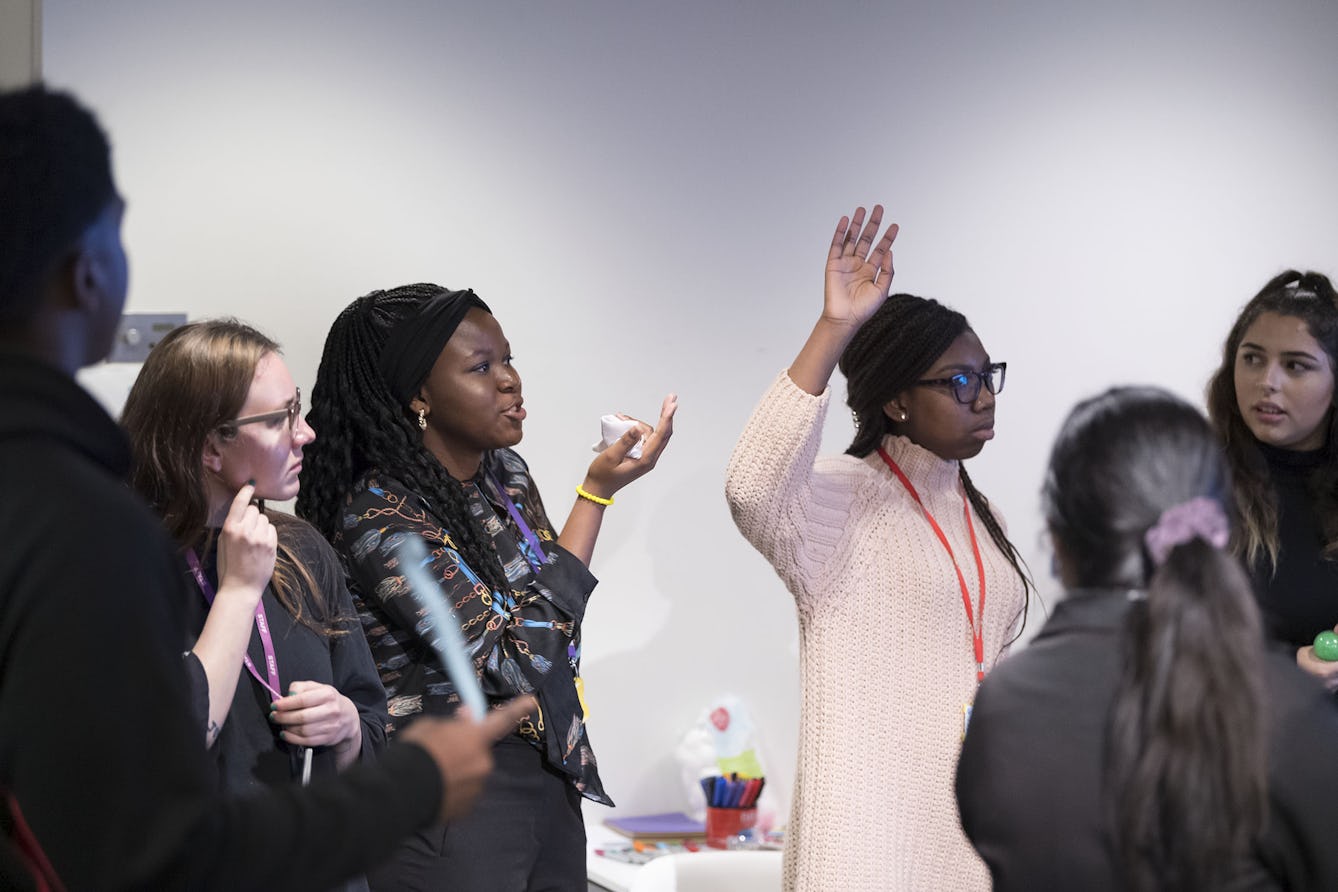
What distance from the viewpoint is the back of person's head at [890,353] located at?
8.78 ft

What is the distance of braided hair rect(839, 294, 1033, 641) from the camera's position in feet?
8.77

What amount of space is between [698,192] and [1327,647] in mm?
1955

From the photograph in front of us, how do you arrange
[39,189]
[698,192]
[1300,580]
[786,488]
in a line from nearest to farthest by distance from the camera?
[39,189] → [786,488] → [1300,580] → [698,192]

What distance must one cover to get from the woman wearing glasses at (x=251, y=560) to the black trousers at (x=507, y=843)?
11.3 inches

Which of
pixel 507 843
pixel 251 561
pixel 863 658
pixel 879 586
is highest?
pixel 251 561

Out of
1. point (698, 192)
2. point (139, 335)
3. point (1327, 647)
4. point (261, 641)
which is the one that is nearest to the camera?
point (261, 641)

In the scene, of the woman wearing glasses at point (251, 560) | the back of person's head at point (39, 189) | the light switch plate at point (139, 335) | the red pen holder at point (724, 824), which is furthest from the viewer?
the red pen holder at point (724, 824)

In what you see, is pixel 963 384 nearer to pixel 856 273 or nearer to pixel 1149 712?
pixel 856 273

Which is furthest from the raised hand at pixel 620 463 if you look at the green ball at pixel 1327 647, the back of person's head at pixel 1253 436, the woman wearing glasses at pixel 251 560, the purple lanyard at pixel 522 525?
the green ball at pixel 1327 647

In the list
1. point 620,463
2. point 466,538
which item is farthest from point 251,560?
point 620,463

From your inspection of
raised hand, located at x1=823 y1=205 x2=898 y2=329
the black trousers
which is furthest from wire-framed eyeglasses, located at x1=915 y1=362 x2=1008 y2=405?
the black trousers

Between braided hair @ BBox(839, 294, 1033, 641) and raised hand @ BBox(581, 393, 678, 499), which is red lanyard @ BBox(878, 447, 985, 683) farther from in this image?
raised hand @ BBox(581, 393, 678, 499)

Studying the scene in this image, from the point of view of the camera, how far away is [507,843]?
7.88 feet

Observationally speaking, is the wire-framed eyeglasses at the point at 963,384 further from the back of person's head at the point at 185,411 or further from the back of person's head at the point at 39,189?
the back of person's head at the point at 39,189
